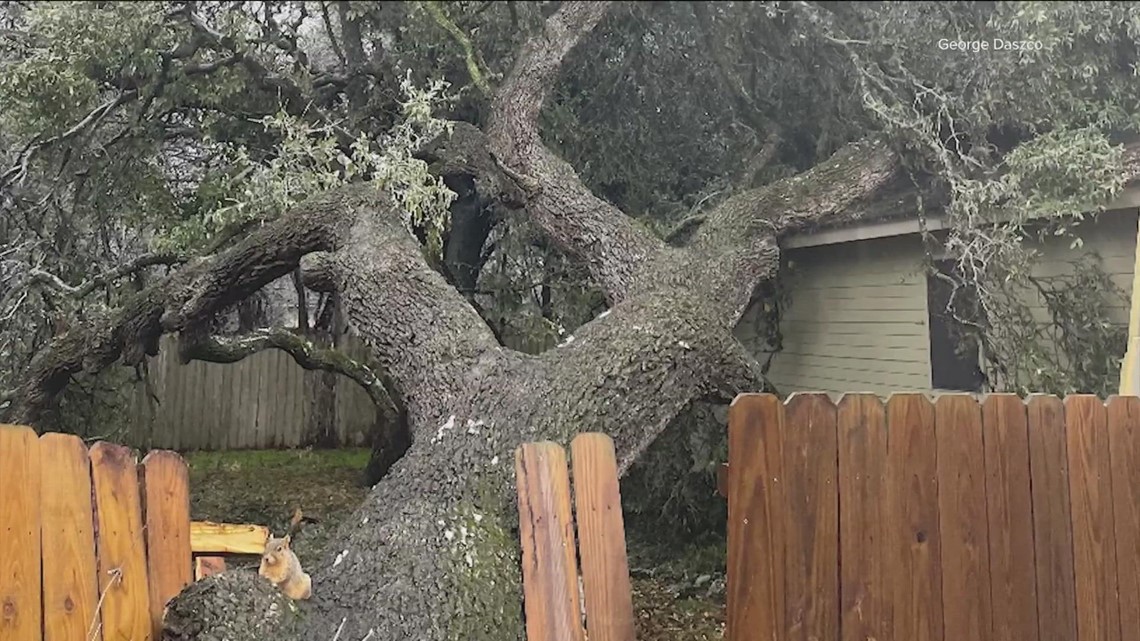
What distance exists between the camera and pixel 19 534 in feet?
8.03

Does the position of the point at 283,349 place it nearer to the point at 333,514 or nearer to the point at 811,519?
the point at 333,514

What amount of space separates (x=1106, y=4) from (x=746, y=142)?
323 cm

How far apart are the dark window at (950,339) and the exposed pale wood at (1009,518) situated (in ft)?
13.9

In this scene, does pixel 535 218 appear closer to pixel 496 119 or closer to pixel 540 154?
pixel 540 154

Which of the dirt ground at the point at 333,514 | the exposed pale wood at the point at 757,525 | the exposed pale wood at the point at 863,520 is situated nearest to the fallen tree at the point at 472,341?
the exposed pale wood at the point at 757,525

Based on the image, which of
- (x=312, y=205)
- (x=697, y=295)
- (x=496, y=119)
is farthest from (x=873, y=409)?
(x=496, y=119)

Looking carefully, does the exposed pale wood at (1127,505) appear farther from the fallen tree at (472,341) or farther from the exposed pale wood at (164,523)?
the exposed pale wood at (164,523)

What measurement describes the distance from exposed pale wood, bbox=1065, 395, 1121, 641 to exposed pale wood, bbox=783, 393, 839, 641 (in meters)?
0.80

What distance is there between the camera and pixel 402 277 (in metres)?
5.16

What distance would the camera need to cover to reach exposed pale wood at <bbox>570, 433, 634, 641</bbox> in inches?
111

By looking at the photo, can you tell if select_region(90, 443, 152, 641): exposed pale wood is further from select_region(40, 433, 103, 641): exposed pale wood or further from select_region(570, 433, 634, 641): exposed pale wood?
select_region(570, 433, 634, 641): exposed pale wood

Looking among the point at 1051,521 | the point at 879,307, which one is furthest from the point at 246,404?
the point at 1051,521

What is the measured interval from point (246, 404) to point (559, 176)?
8.00 meters

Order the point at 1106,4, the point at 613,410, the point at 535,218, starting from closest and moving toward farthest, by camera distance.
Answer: the point at 613,410 → the point at 1106,4 → the point at 535,218
